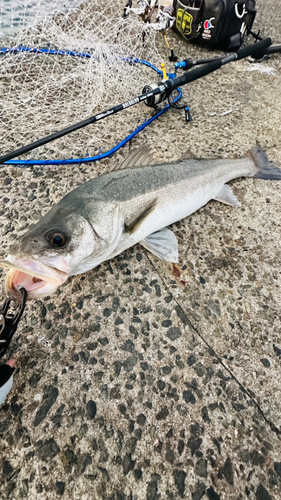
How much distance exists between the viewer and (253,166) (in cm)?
294

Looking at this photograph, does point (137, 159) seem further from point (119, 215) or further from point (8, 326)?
point (8, 326)

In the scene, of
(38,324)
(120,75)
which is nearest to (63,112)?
(120,75)

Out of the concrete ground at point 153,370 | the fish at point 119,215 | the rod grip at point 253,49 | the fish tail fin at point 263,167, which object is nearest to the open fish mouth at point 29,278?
the fish at point 119,215

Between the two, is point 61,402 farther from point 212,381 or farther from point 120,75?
point 120,75

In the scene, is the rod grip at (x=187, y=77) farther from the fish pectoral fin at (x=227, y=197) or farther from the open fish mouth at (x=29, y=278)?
the open fish mouth at (x=29, y=278)

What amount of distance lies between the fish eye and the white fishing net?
1.65m

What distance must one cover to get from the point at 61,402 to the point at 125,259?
3.59 ft

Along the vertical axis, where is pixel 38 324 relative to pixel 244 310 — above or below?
below

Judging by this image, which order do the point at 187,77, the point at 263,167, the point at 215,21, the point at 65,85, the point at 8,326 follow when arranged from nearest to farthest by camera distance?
the point at 8,326, the point at 263,167, the point at 187,77, the point at 65,85, the point at 215,21

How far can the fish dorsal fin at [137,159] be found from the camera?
228cm

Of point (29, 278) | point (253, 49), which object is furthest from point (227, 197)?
point (253, 49)

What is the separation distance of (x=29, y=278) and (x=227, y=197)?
201cm

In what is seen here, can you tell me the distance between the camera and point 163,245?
2258 millimetres

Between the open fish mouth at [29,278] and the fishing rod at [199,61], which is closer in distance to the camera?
the open fish mouth at [29,278]
